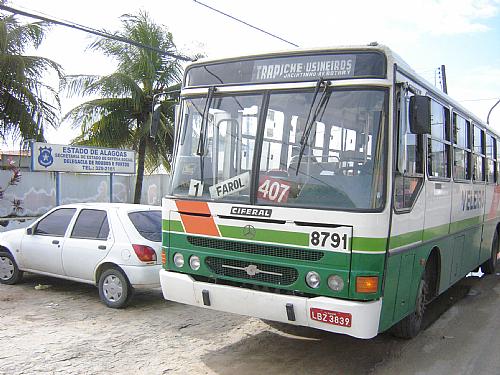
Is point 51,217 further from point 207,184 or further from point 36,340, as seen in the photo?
point 207,184

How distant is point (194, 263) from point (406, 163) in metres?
2.41

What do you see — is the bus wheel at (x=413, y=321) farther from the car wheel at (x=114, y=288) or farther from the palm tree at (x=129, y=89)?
the palm tree at (x=129, y=89)

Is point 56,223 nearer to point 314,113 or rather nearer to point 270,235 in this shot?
point 270,235

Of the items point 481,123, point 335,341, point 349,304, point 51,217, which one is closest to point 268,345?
point 335,341

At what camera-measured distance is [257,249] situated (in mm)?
4824

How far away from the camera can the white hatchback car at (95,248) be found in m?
6.93

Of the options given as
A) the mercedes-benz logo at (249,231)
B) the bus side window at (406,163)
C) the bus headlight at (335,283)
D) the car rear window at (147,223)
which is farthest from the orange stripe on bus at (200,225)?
the car rear window at (147,223)

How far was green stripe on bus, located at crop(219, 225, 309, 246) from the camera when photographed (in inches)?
181

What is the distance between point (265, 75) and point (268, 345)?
10.0ft

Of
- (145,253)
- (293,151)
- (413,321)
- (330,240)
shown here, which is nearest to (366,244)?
(330,240)

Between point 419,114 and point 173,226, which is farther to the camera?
point 173,226

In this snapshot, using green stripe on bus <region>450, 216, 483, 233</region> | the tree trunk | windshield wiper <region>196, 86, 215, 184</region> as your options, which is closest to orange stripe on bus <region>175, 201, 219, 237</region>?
windshield wiper <region>196, 86, 215, 184</region>

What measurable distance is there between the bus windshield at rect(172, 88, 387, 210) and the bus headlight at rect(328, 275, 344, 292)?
2.11 ft

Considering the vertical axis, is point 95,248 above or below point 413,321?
above
